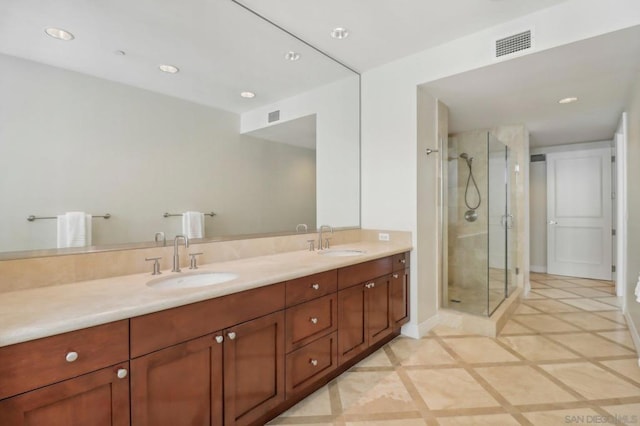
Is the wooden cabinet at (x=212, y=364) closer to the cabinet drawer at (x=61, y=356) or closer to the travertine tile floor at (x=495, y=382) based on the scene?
the cabinet drawer at (x=61, y=356)

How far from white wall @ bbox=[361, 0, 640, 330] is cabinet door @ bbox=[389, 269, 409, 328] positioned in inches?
4.3

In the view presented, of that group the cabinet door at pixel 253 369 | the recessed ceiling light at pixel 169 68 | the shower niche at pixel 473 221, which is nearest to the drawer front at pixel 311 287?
the cabinet door at pixel 253 369

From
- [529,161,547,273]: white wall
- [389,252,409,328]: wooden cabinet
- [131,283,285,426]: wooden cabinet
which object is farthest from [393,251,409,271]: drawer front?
[529,161,547,273]: white wall

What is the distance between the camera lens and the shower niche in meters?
→ 3.28

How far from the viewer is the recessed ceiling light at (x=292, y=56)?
2520 millimetres

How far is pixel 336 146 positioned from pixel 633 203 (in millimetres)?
2698

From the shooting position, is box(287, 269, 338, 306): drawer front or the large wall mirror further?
box(287, 269, 338, 306): drawer front

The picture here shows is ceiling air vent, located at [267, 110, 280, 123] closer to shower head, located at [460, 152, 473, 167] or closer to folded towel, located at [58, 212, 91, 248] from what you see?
folded towel, located at [58, 212, 91, 248]

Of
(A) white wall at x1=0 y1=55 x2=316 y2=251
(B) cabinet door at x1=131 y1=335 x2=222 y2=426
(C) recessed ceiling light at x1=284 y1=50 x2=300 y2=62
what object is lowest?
(B) cabinet door at x1=131 y1=335 x2=222 y2=426

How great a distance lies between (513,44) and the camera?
222cm

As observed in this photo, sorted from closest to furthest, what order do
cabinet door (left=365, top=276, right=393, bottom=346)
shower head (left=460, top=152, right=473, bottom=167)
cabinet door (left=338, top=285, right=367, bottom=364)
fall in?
cabinet door (left=338, top=285, right=367, bottom=364)
cabinet door (left=365, top=276, right=393, bottom=346)
shower head (left=460, top=152, right=473, bottom=167)

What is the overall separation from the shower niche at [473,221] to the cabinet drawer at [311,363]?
178 cm

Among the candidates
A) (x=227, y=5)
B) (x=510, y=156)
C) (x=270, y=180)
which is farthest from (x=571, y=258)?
(x=227, y=5)

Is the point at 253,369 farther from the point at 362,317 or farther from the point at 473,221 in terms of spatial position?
the point at 473,221
